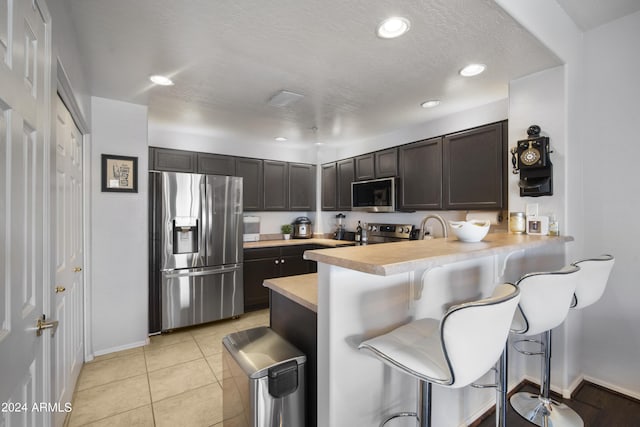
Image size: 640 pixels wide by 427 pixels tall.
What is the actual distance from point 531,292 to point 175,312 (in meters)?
3.32

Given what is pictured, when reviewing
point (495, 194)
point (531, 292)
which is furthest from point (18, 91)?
point (495, 194)

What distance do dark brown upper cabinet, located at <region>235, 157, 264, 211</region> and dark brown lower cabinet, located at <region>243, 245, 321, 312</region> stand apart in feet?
2.38

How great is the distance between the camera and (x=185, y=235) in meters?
3.31

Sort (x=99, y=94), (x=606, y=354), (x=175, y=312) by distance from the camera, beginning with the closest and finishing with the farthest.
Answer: (x=606, y=354), (x=99, y=94), (x=175, y=312)

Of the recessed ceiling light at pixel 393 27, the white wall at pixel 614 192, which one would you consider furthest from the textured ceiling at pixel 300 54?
the white wall at pixel 614 192

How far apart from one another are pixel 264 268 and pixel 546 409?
318 cm

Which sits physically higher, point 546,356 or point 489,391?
point 546,356

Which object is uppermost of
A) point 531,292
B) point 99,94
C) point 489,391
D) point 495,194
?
point 99,94

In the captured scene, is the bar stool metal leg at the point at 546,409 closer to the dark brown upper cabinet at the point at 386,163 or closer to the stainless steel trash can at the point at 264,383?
the stainless steel trash can at the point at 264,383

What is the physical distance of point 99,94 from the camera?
2643 millimetres

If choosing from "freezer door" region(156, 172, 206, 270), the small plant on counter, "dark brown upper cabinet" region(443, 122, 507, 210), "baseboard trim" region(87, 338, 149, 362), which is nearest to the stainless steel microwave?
"dark brown upper cabinet" region(443, 122, 507, 210)

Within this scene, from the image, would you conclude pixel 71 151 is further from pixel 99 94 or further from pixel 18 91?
pixel 18 91

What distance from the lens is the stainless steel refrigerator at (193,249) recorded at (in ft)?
10.4

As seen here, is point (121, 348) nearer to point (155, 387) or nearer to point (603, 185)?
point (155, 387)
